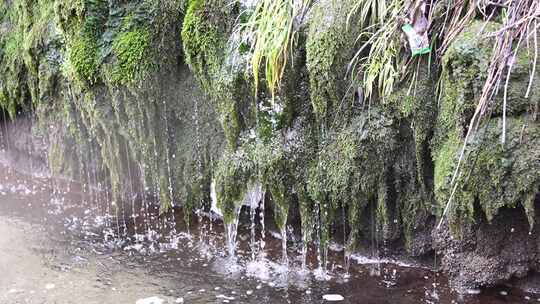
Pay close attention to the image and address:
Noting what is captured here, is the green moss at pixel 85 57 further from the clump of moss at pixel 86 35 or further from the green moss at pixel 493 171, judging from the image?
the green moss at pixel 493 171

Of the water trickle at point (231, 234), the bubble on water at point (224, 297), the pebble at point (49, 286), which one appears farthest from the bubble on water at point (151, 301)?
the water trickle at point (231, 234)

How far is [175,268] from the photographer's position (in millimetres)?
4609

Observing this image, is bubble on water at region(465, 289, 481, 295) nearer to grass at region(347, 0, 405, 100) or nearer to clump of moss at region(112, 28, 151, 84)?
grass at region(347, 0, 405, 100)

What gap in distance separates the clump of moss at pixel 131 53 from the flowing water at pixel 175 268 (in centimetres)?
155

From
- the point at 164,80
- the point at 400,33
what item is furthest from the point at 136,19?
the point at 400,33

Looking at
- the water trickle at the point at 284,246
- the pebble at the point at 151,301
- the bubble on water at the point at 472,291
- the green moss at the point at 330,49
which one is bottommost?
the pebble at the point at 151,301

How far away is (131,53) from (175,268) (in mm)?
1955

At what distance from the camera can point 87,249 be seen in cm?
502

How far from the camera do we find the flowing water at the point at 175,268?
13.5 feet

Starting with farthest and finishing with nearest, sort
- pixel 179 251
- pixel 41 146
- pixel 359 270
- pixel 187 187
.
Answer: pixel 41 146 < pixel 187 187 < pixel 179 251 < pixel 359 270

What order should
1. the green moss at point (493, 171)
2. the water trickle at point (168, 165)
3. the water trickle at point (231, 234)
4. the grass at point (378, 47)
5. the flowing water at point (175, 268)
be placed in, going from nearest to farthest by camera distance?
the green moss at point (493, 171) → the grass at point (378, 47) → the flowing water at point (175, 268) → the water trickle at point (231, 234) → the water trickle at point (168, 165)

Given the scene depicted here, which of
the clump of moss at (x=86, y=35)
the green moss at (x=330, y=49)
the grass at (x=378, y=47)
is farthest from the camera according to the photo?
the clump of moss at (x=86, y=35)

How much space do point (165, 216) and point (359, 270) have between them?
220cm

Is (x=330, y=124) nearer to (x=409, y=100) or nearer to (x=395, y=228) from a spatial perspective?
(x=409, y=100)
